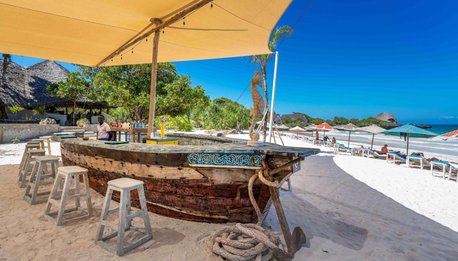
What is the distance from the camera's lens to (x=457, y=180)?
24.9 feet

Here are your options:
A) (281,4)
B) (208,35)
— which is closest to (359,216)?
(281,4)

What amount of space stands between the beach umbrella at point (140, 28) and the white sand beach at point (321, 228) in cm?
212

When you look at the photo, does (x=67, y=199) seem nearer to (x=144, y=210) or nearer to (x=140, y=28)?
(x=144, y=210)

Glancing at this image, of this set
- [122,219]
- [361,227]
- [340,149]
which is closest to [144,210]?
[122,219]

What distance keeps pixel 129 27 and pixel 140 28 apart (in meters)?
0.22

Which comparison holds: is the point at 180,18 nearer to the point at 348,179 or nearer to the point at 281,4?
the point at 281,4

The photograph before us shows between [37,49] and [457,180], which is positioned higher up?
[37,49]

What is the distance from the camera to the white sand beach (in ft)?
8.96

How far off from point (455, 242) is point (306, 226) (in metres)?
2.27

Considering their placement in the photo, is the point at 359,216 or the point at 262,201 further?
the point at 359,216

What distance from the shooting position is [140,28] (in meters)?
4.76

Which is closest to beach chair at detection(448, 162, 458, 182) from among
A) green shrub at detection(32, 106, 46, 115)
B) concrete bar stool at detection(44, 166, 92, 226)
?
concrete bar stool at detection(44, 166, 92, 226)

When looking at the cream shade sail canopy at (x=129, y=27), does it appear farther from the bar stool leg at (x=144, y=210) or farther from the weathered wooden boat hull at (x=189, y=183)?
the bar stool leg at (x=144, y=210)

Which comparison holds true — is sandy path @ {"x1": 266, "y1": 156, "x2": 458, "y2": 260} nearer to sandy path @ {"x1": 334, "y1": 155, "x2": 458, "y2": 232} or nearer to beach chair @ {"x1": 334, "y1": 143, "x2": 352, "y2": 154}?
sandy path @ {"x1": 334, "y1": 155, "x2": 458, "y2": 232}
